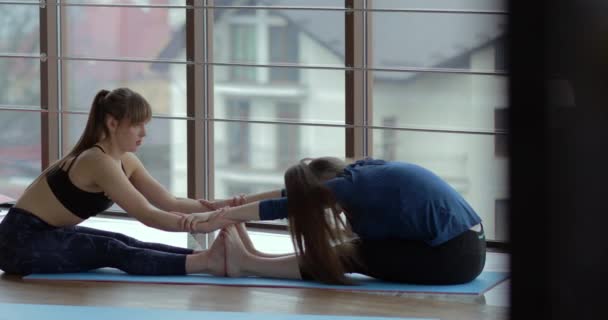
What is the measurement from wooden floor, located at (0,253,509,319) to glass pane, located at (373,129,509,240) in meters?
1.38

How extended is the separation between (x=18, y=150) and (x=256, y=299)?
3.11 meters

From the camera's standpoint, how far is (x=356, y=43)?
15.6ft

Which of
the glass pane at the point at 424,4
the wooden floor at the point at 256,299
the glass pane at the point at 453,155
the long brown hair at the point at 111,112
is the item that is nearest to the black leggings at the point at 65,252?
the wooden floor at the point at 256,299

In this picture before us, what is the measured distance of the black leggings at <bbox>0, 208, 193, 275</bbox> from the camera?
363 centimetres

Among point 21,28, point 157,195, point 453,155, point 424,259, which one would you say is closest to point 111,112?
point 157,195

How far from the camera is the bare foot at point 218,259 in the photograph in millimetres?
3619

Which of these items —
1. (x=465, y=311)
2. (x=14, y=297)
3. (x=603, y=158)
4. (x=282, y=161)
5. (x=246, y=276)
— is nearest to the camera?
(x=603, y=158)

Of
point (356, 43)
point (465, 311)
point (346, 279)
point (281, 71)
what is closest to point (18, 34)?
point (281, 71)

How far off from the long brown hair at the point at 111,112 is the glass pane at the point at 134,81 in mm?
1906

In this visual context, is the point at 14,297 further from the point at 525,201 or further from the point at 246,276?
the point at 525,201

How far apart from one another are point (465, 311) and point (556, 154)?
2.40 meters

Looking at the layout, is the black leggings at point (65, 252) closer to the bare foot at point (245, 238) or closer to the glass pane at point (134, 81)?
the bare foot at point (245, 238)

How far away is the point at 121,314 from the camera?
120 inches

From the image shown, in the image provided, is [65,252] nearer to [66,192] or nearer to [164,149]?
[66,192]
